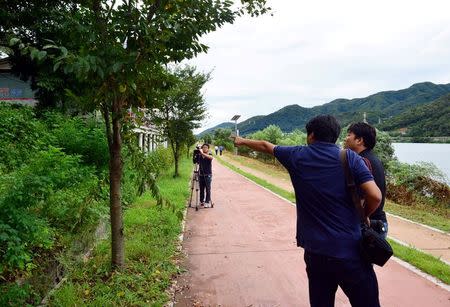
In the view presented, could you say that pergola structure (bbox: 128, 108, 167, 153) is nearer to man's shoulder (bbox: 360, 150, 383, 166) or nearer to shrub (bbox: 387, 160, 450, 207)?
man's shoulder (bbox: 360, 150, 383, 166)

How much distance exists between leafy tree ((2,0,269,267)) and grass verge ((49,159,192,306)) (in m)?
0.32

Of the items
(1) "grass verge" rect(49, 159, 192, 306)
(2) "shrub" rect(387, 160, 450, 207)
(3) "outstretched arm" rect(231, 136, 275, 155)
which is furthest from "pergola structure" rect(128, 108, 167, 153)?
(2) "shrub" rect(387, 160, 450, 207)

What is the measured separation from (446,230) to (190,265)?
6.51 m

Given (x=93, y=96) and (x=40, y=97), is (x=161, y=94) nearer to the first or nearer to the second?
(x=93, y=96)

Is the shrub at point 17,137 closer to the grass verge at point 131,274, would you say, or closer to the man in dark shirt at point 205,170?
the grass verge at point 131,274

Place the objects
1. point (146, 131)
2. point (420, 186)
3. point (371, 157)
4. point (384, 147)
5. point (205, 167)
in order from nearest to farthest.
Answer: point (371, 157) < point (146, 131) < point (205, 167) < point (420, 186) < point (384, 147)

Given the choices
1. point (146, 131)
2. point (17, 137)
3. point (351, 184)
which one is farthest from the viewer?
point (17, 137)

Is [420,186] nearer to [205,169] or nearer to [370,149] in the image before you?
[205,169]

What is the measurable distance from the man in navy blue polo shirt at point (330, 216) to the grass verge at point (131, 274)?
7.32 feet

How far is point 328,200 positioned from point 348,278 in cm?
54

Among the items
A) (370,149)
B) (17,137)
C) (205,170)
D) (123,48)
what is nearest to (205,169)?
(205,170)

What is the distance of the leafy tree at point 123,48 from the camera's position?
3373mm

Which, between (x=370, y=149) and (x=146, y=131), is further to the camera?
(x=146, y=131)

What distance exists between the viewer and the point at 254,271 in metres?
5.59
